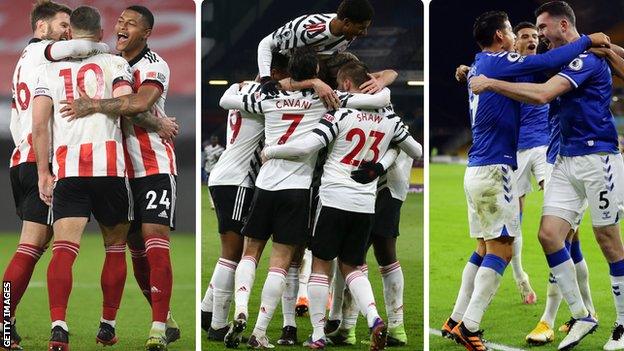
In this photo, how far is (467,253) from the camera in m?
10.7

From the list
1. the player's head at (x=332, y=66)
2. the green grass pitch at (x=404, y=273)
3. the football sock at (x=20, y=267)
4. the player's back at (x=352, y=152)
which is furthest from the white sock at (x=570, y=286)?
the football sock at (x=20, y=267)

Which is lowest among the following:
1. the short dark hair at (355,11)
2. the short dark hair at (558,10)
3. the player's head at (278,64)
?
the player's head at (278,64)

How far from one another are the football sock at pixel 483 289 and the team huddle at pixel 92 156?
1.98 m

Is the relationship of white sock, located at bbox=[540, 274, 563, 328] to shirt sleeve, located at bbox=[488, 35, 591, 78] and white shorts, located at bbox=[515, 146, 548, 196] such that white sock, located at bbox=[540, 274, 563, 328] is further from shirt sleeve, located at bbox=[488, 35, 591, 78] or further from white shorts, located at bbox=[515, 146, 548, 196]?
shirt sleeve, located at bbox=[488, 35, 591, 78]

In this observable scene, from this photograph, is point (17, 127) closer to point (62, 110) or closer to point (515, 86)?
point (62, 110)

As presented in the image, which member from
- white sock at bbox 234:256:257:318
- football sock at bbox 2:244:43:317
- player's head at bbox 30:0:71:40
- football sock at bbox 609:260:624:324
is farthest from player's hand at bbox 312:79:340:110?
football sock at bbox 2:244:43:317

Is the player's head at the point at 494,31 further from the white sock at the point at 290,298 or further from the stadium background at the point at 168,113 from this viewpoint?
the stadium background at the point at 168,113

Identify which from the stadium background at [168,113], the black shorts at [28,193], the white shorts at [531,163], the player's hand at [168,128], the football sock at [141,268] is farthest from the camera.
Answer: the white shorts at [531,163]

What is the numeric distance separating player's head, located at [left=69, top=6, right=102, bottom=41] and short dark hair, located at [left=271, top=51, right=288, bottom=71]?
3.91 feet

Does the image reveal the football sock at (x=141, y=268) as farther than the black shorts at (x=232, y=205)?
Yes

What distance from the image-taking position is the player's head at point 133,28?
6.91m

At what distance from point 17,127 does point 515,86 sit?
3.36m

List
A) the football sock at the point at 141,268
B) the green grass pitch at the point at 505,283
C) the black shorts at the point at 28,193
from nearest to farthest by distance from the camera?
the black shorts at the point at 28,193, the green grass pitch at the point at 505,283, the football sock at the point at 141,268

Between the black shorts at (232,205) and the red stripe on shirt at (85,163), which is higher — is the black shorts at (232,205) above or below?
below
